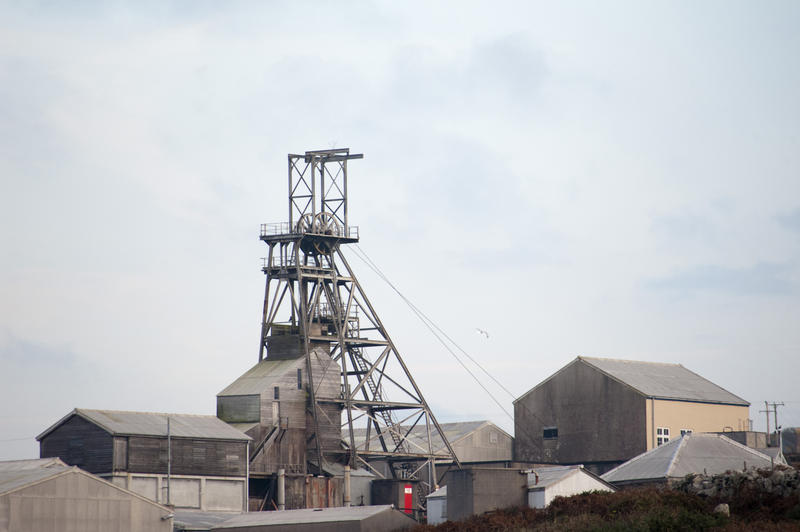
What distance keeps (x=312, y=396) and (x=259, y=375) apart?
3.43 meters

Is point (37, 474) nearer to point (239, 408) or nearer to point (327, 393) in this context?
point (239, 408)

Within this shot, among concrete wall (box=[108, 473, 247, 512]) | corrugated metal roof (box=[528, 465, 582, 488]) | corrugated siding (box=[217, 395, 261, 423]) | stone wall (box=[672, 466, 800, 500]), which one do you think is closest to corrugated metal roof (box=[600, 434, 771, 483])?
corrugated metal roof (box=[528, 465, 582, 488])

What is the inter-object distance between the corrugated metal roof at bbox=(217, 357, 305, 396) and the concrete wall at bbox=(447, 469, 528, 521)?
1744cm

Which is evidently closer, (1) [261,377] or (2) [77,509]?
(2) [77,509]

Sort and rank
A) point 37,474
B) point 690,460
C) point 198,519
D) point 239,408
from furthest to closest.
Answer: point 239,408 < point 690,460 < point 198,519 < point 37,474

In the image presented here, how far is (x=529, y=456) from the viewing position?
254 ft

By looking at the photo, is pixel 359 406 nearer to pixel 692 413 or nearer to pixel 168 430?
pixel 168 430

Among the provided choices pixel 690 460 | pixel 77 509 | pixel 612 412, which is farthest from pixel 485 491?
pixel 612 412

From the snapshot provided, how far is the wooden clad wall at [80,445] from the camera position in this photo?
5963 cm

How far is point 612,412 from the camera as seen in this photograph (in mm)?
72625

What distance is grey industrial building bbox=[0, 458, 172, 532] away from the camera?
48.9m

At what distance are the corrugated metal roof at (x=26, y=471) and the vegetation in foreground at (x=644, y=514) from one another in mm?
15715

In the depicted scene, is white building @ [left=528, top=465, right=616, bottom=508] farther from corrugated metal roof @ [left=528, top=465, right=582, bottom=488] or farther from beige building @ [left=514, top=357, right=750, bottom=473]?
beige building @ [left=514, top=357, right=750, bottom=473]

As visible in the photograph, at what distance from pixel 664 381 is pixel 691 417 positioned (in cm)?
334
